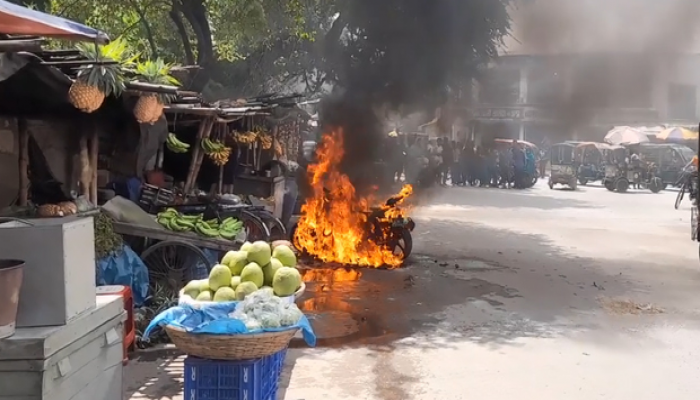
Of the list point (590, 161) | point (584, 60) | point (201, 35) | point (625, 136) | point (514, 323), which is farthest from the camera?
point (590, 161)

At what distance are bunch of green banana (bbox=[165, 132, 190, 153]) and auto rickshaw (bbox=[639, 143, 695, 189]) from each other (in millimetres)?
22344

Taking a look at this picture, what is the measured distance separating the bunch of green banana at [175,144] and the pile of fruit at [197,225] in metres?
1.09

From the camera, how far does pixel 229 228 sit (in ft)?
23.9

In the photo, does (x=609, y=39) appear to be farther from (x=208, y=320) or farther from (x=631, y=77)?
(x=208, y=320)

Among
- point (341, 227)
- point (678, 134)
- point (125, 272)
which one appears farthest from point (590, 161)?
point (125, 272)

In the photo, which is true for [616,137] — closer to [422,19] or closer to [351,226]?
[422,19]

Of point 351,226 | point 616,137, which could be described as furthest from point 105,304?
point 616,137

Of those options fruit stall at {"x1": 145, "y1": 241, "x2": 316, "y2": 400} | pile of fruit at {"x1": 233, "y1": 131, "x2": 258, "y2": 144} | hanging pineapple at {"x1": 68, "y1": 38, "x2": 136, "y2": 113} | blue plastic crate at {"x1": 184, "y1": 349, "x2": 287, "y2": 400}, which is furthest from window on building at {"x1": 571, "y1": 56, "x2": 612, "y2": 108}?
blue plastic crate at {"x1": 184, "y1": 349, "x2": 287, "y2": 400}

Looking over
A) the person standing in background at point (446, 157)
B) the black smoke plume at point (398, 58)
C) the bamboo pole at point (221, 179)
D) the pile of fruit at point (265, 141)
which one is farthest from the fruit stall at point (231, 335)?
the person standing in background at point (446, 157)

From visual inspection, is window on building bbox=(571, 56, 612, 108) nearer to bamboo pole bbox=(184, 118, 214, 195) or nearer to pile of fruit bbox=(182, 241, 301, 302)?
bamboo pole bbox=(184, 118, 214, 195)

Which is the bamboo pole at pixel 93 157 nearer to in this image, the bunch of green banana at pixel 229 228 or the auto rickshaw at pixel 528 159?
the bunch of green banana at pixel 229 228

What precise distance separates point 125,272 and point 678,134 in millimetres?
26518

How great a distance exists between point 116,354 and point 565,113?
535 inches

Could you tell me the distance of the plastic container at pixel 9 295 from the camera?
255 cm
